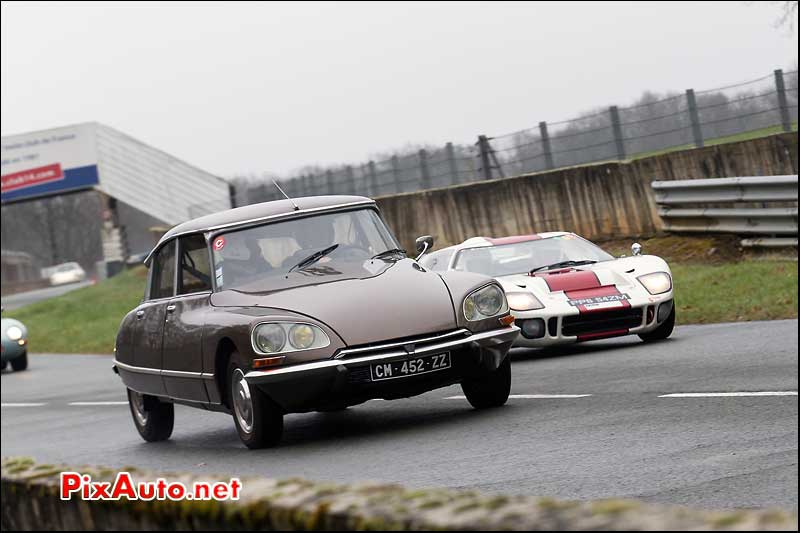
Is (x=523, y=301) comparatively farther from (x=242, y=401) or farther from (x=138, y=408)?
(x=138, y=408)

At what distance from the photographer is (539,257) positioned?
5598 millimetres

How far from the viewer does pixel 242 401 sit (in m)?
7.64

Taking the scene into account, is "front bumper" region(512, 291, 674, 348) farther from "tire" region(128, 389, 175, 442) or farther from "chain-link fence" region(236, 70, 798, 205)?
"tire" region(128, 389, 175, 442)

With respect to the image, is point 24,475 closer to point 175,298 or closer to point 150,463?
point 175,298

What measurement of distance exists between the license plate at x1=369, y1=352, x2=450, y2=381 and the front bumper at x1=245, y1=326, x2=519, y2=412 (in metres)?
0.02

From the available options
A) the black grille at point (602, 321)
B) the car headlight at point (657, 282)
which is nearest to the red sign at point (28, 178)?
the black grille at point (602, 321)

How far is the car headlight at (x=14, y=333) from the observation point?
24234 mm

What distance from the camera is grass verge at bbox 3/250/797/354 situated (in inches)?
177

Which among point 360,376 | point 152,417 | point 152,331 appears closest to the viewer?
point 360,376

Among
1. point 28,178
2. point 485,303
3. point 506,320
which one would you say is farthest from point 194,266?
point 28,178

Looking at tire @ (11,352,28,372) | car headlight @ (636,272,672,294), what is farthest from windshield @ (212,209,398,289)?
tire @ (11,352,28,372)

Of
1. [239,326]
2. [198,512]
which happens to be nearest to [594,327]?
[239,326]

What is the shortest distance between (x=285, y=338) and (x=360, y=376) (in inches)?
17.1

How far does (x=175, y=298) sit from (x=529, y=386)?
3.22 m
